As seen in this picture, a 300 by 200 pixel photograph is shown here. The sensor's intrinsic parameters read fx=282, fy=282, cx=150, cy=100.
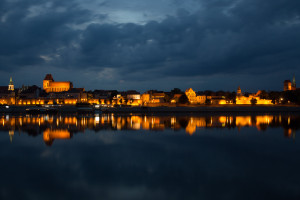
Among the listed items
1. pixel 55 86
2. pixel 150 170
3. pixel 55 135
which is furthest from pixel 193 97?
pixel 150 170

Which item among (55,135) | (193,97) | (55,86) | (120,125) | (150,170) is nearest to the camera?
(150,170)

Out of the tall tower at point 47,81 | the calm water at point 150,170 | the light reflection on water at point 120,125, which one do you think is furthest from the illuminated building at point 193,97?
the calm water at point 150,170

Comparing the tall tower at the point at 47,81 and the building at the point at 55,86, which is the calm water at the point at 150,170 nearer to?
the building at the point at 55,86

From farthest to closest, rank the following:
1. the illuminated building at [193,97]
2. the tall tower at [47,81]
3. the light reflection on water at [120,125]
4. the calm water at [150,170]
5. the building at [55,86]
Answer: the tall tower at [47,81], the building at [55,86], the illuminated building at [193,97], the light reflection on water at [120,125], the calm water at [150,170]

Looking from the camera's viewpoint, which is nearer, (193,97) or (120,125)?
(120,125)

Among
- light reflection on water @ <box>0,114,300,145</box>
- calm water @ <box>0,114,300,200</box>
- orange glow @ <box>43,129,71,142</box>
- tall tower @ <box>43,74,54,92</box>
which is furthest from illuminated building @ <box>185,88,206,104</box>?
calm water @ <box>0,114,300,200</box>

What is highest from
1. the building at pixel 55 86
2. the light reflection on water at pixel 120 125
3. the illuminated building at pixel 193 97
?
the building at pixel 55 86

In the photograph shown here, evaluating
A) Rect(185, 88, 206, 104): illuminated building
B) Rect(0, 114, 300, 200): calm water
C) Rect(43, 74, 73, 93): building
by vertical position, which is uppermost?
Rect(43, 74, 73, 93): building

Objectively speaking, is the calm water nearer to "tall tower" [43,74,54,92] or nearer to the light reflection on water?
the light reflection on water

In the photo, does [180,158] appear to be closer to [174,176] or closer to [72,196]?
[174,176]

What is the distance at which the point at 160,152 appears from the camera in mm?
14523

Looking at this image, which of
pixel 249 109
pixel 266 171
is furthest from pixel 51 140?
pixel 249 109

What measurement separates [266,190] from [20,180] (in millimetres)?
8150

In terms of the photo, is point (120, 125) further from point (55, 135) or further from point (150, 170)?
point (150, 170)
